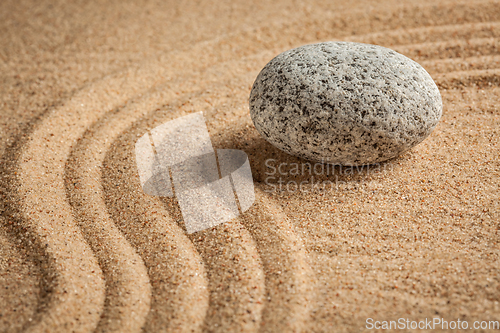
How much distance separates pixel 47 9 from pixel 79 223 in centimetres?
310

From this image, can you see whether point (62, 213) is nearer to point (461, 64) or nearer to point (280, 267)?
point (280, 267)

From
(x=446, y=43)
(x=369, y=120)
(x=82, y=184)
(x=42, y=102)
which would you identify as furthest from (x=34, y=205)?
(x=446, y=43)

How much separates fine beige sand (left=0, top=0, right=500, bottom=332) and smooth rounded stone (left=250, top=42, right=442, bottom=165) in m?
0.28

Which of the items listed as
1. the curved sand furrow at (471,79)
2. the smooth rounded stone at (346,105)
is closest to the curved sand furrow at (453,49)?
the curved sand furrow at (471,79)

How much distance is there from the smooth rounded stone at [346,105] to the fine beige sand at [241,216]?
277mm

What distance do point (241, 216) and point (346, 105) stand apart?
0.87 metres

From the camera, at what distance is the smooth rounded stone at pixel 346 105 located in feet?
7.32

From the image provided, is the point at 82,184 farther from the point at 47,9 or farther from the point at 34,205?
the point at 47,9

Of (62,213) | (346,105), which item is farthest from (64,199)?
(346,105)

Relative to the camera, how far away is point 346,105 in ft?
7.28

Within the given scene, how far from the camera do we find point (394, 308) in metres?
1.83

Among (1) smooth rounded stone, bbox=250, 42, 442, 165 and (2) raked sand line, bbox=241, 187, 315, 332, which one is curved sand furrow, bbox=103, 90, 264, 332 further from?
(1) smooth rounded stone, bbox=250, 42, 442, 165

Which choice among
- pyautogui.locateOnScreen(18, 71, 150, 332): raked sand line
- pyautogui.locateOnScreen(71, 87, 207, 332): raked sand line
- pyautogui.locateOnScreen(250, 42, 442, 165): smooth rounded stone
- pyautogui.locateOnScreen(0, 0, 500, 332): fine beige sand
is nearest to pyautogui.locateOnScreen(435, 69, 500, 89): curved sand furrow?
pyautogui.locateOnScreen(0, 0, 500, 332): fine beige sand

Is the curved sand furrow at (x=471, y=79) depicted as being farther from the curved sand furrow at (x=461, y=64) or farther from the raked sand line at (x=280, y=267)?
the raked sand line at (x=280, y=267)
